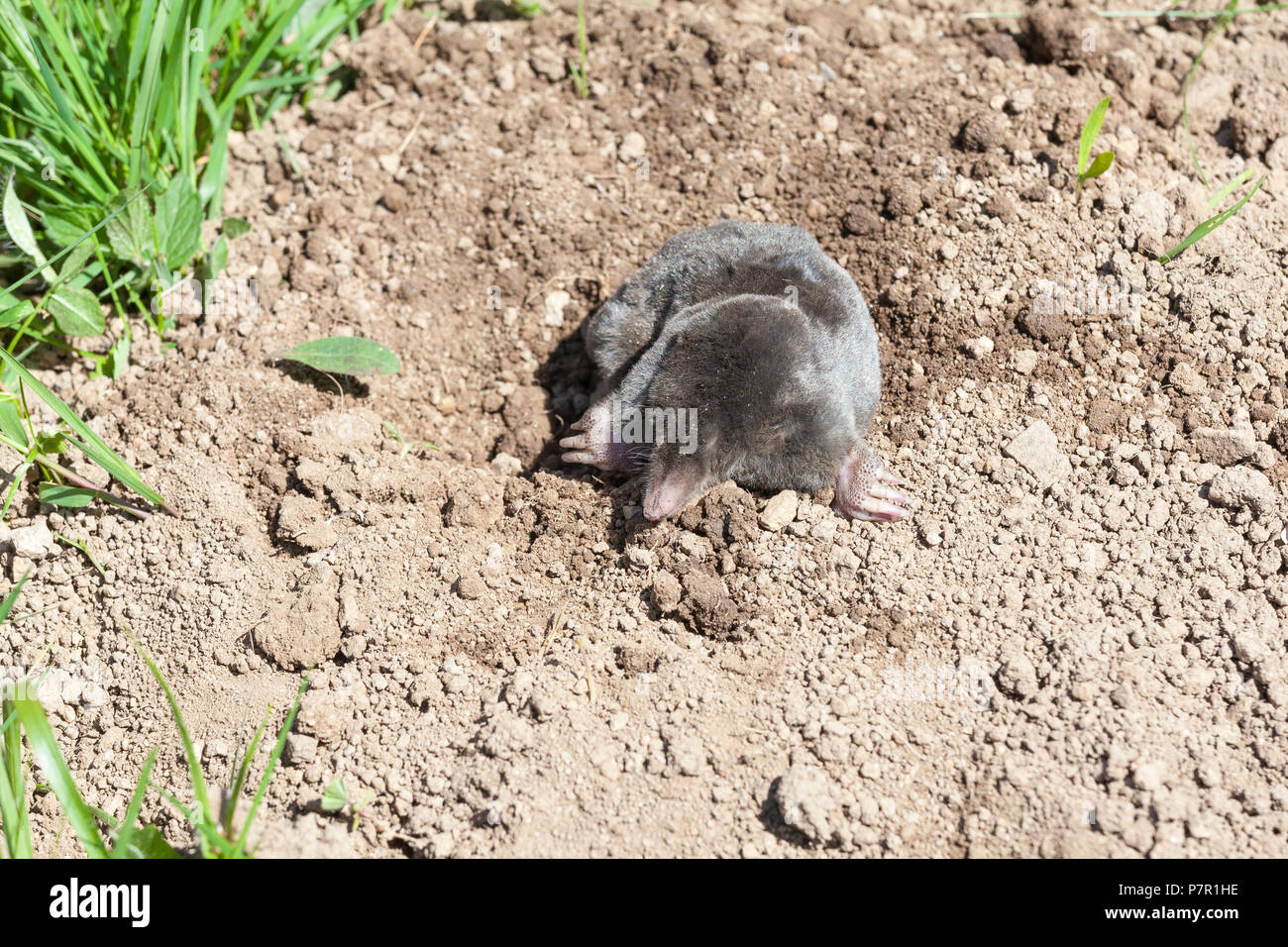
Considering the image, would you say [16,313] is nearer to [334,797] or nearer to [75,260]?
[75,260]

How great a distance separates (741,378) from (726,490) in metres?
0.37

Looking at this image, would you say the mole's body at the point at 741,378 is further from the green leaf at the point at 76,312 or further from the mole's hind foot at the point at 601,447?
the green leaf at the point at 76,312

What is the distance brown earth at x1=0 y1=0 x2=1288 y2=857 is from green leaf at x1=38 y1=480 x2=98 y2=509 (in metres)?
0.11

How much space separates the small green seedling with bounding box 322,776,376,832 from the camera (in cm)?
254

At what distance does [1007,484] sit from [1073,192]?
1.24 metres

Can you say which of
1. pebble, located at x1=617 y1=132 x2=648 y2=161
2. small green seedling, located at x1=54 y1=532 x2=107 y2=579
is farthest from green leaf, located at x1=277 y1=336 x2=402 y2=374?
pebble, located at x1=617 y1=132 x2=648 y2=161

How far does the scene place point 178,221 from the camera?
3.51m

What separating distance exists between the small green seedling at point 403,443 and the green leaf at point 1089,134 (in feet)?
8.25

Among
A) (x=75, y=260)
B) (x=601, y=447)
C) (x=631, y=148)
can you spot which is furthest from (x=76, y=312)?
(x=631, y=148)

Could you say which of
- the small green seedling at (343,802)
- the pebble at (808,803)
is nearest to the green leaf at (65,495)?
the small green seedling at (343,802)

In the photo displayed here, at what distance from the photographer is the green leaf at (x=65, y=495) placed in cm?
305

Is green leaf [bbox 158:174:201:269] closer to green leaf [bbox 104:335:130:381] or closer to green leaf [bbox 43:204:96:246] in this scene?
green leaf [bbox 43:204:96:246]
